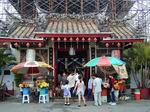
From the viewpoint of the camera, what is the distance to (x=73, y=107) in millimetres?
19562

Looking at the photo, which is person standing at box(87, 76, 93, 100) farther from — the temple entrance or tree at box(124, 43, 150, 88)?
tree at box(124, 43, 150, 88)

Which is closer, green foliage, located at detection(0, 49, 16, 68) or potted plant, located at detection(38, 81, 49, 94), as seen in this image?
potted plant, located at detection(38, 81, 49, 94)

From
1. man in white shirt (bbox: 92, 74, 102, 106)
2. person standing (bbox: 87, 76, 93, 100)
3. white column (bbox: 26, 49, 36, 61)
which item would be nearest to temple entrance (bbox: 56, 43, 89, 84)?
white column (bbox: 26, 49, 36, 61)

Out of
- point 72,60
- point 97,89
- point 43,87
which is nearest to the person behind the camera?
point 97,89

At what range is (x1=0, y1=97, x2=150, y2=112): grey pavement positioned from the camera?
18.3 metres

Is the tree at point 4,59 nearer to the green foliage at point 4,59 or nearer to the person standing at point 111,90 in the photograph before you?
the green foliage at point 4,59

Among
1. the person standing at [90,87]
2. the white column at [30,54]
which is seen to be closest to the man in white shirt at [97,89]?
the person standing at [90,87]

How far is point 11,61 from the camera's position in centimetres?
2400

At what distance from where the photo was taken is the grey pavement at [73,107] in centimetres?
1835

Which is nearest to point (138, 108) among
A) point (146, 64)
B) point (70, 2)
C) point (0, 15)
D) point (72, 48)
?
point (146, 64)

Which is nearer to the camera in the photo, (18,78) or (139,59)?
(139,59)

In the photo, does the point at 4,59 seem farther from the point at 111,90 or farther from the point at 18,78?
the point at 111,90

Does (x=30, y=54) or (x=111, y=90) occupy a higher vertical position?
(x=30, y=54)

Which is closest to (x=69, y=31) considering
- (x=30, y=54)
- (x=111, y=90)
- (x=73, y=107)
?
(x=30, y=54)
